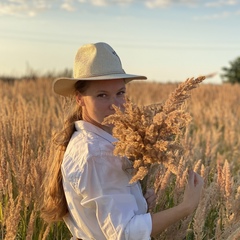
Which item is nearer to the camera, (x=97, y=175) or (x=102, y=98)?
(x=97, y=175)

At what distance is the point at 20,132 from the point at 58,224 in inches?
29.4

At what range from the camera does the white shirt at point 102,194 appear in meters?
1.49

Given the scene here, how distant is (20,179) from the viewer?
2158 millimetres

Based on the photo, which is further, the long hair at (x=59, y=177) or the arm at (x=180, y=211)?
the long hair at (x=59, y=177)

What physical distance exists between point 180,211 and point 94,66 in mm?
565

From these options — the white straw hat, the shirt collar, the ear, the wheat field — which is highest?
the white straw hat

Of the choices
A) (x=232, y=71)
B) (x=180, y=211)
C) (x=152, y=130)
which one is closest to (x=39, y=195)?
(x=180, y=211)

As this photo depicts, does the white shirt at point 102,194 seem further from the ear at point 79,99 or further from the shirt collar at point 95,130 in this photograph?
the ear at point 79,99

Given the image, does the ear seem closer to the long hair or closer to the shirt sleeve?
the long hair

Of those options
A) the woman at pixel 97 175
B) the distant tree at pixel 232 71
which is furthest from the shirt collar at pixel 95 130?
the distant tree at pixel 232 71

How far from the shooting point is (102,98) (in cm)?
171

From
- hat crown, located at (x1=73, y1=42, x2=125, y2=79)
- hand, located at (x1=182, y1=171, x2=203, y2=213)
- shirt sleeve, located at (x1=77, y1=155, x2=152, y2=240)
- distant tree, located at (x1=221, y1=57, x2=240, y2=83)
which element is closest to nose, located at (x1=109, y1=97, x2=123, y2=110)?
hat crown, located at (x1=73, y1=42, x2=125, y2=79)

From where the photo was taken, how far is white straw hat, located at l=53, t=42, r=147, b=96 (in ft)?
5.72

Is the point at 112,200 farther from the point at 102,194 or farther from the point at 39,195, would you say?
the point at 39,195
